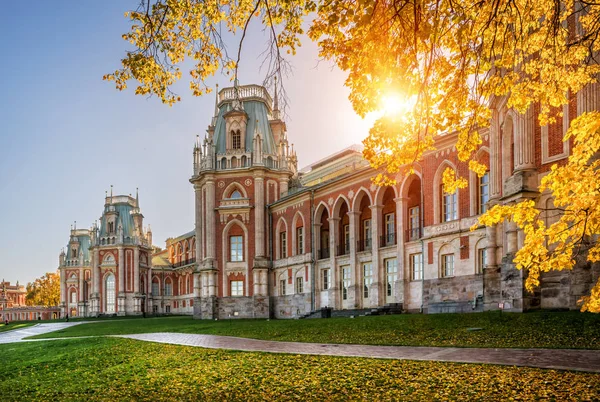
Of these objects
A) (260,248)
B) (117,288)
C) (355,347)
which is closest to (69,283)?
(117,288)

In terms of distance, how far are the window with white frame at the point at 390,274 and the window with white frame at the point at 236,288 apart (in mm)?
15480

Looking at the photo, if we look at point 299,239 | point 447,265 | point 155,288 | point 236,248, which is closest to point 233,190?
point 236,248

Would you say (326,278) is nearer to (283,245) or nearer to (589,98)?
(283,245)

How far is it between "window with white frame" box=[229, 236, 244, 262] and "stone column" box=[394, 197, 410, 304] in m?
Answer: 17.1

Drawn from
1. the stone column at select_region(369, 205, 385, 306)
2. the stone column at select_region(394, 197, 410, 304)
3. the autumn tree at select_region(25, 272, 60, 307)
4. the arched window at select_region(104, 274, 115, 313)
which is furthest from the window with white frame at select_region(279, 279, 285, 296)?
the autumn tree at select_region(25, 272, 60, 307)

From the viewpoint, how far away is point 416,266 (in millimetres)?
30875

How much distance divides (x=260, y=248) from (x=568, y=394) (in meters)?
37.4

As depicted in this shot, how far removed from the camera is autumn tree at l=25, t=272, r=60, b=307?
11900 centimetres

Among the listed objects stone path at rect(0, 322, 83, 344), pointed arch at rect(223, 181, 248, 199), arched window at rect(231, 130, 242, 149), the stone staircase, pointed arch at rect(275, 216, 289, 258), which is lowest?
stone path at rect(0, 322, 83, 344)

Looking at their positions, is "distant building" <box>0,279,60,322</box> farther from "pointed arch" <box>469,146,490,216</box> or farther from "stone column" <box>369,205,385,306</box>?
"pointed arch" <box>469,146,490,216</box>

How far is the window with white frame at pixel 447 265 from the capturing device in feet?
91.7

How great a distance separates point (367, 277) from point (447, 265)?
7575 millimetres

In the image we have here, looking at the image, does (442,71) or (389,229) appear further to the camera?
(389,229)

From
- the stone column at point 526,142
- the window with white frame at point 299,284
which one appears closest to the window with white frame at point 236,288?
the window with white frame at point 299,284
